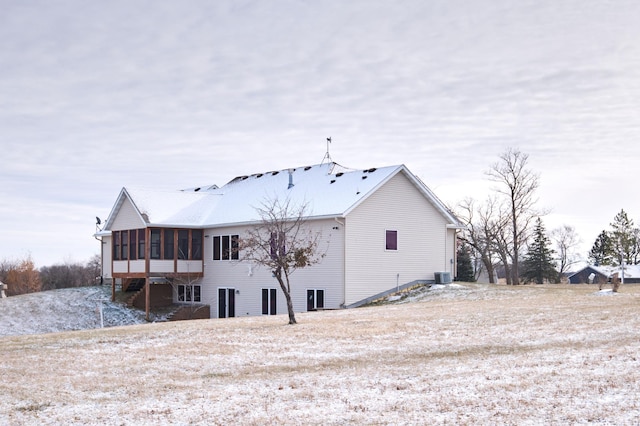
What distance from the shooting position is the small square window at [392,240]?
36.1 metres

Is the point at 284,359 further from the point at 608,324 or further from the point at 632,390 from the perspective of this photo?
the point at 608,324

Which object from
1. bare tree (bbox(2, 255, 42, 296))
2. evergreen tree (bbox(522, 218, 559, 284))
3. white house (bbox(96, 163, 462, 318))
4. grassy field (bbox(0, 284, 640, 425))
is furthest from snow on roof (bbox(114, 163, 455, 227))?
bare tree (bbox(2, 255, 42, 296))

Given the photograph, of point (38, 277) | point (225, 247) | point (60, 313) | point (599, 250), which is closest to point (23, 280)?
point (38, 277)

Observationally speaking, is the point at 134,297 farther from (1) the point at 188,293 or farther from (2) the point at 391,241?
(2) the point at 391,241

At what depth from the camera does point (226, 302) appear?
40.4 m

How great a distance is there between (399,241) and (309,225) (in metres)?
4.63

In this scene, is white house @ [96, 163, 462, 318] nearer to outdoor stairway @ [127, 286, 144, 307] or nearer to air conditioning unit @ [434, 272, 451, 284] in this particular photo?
air conditioning unit @ [434, 272, 451, 284]

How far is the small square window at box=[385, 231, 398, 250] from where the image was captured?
119 ft

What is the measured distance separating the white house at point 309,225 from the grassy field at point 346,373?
40.4ft

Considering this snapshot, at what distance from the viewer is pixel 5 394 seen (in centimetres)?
1246

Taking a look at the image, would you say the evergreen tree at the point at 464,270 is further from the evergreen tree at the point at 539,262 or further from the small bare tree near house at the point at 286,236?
the small bare tree near house at the point at 286,236

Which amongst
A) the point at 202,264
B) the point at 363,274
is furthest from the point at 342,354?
the point at 202,264

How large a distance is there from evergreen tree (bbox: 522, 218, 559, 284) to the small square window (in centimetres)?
3502

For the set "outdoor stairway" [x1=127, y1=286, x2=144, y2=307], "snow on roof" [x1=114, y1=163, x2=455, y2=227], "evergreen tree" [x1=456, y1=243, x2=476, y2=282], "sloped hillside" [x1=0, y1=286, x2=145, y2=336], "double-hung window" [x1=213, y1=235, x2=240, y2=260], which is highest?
"snow on roof" [x1=114, y1=163, x2=455, y2=227]
